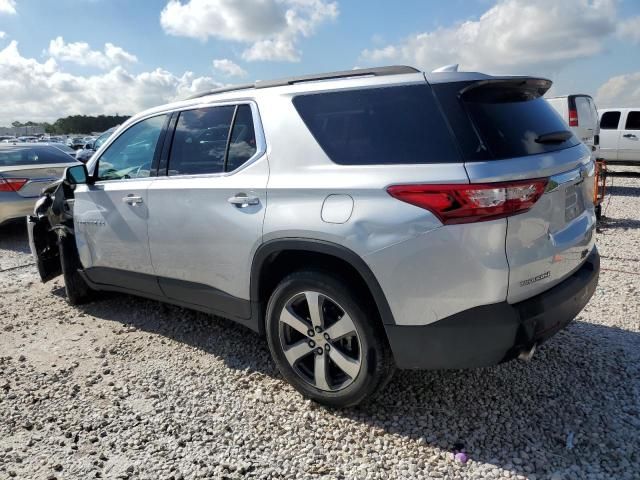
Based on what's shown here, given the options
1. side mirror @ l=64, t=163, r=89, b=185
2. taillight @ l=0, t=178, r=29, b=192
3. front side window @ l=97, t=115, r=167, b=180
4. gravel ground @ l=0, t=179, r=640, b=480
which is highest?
front side window @ l=97, t=115, r=167, b=180

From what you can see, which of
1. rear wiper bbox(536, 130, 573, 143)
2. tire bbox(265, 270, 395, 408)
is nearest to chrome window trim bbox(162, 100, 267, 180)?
tire bbox(265, 270, 395, 408)

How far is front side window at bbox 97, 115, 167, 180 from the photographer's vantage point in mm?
3752

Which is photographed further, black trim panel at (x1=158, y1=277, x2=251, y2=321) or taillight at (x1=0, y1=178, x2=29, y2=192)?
taillight at (x1=0, y1=178, x2=29, y2=192)

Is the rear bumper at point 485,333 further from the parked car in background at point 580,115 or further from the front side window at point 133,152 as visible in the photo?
the parked car in background at point 580,115

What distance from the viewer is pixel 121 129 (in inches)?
160

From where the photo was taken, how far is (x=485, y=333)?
2.29 meters

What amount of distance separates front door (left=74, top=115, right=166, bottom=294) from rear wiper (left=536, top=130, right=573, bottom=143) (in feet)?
8.59

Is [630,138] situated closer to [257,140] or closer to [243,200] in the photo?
[257,140]

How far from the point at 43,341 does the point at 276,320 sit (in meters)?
2.37

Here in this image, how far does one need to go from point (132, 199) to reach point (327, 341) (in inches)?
76.4

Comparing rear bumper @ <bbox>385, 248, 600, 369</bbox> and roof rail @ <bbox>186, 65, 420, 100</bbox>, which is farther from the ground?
roof rail @ <bbox>186, 65, 420, 100</bbox>

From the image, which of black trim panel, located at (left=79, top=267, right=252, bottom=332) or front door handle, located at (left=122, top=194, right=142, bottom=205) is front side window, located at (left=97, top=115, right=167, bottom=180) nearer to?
front door handle, located at (left=122, top=194, right=142, bottom=205)

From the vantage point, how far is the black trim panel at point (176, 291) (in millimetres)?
3201

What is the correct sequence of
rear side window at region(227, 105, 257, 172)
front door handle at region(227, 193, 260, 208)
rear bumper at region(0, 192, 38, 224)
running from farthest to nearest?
rear bumper at region(0, 192, 38, 224)
rear side window at region(227, 105, 257, 172)
front door handle at region(227, 193, 260, 208)
